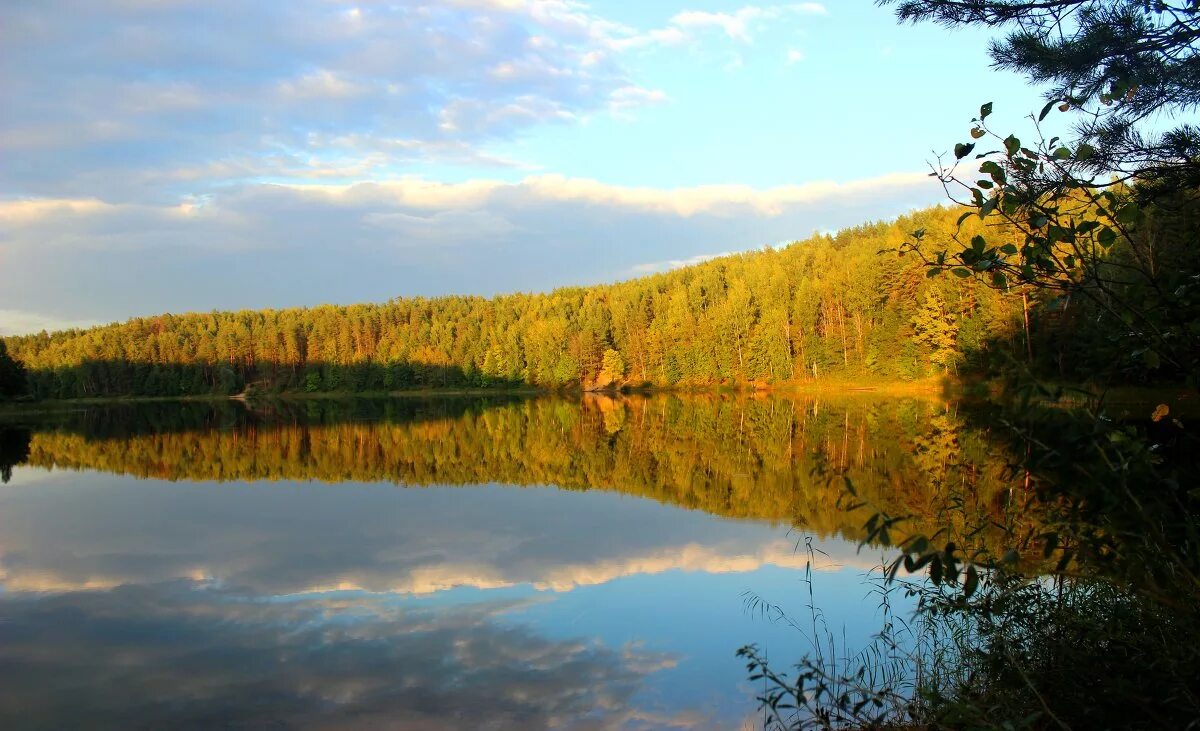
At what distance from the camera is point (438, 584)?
10.3m

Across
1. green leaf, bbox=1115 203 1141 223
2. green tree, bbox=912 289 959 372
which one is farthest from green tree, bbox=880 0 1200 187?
green tree, bbox=912 289 959 372

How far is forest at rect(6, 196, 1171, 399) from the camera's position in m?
50.7

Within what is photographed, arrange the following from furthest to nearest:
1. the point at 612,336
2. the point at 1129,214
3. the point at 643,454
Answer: the point at 612,336, the point at 643,454, the point at 1129,214

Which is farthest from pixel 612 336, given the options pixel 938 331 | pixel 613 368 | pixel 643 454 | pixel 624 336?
pixel 643 454

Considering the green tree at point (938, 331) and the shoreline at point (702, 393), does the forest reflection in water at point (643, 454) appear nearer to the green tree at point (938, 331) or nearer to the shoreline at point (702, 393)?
the shoreline at point (702, 393)

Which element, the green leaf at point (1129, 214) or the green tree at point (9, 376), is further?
the green tree at point (9, 376)

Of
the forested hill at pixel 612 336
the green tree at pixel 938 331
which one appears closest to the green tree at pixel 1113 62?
the forested hill at pixel 612 336

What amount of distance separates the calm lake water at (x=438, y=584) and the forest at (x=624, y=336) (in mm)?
18214

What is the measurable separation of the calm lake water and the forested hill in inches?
1150

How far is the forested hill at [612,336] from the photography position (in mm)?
53469

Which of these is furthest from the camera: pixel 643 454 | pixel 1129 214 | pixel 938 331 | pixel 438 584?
pixel 938 331

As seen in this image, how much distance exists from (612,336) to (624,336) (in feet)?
8.23

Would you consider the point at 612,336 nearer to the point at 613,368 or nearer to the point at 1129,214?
the point at 613,368

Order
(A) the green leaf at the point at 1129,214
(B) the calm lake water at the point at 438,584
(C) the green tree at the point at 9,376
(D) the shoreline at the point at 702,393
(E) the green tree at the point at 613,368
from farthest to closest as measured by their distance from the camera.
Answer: (E) the green tree at the point at 613,368, (C) the green tree at the point at 9,376, (D) the shoreline at the point at 702,393, (B) the calm lake water at the point at 438,584, (A) the green leaf at the point at 1129,214
